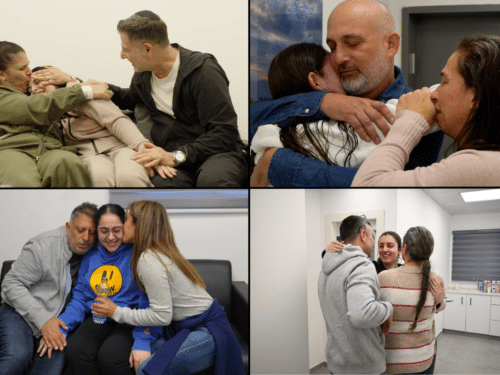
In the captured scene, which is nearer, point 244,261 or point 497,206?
point 497,206

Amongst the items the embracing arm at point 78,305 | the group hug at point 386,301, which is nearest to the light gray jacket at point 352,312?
the group hug at point 386,301

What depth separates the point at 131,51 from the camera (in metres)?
1.82

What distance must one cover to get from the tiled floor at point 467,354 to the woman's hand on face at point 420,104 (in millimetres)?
888

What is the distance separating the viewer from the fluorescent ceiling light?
1.66 m

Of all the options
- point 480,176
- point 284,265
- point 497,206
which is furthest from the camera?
point 284,265

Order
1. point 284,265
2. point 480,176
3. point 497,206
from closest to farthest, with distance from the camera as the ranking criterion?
point 480,176 → point 497,206 → point 284,265

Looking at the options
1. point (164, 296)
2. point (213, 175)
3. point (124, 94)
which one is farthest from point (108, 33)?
point (164, 296)

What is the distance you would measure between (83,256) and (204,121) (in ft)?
2.51

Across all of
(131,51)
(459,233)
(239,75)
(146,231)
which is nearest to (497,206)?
(459,233)

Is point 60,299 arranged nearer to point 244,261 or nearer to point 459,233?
point 244,261

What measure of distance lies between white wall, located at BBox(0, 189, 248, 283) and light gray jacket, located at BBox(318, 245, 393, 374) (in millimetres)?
369

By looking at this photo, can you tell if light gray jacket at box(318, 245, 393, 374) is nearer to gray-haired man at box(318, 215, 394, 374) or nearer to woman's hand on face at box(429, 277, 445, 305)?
gray-haired man at box(318, 215, 394, 374)

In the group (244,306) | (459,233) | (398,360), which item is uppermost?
(459,233)

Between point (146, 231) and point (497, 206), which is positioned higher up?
point (497, 206)
